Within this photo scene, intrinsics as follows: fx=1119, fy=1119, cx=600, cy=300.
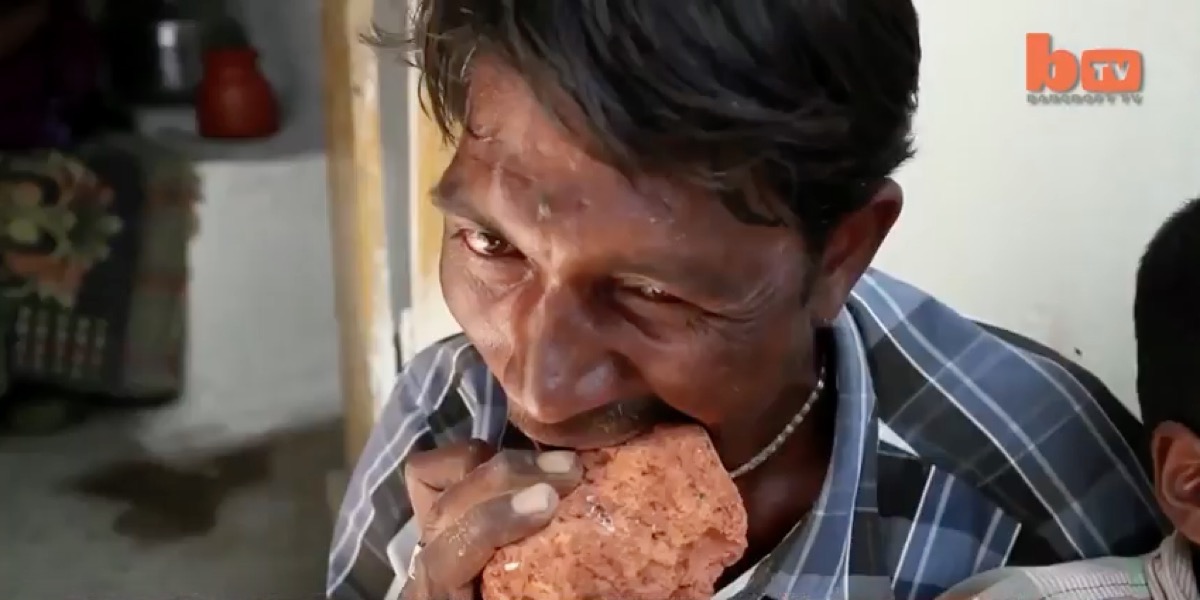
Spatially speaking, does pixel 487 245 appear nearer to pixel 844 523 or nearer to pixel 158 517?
pixel 844 523

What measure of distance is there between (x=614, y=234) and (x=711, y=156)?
4 centimetres

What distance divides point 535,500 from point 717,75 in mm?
174

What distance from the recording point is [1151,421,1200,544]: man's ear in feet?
1.63

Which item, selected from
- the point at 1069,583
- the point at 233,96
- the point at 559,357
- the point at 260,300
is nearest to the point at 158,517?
the point at 260,300

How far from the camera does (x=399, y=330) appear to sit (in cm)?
62

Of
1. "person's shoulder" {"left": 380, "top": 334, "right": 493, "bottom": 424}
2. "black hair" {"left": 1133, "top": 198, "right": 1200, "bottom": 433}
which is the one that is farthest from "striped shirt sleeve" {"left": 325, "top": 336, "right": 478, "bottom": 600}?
"black hair" {"left": 1133, "top": 198, "right": 1200, "bottom": 433}

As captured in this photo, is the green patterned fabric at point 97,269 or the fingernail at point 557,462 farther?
the green patterned fabric at point 97,269

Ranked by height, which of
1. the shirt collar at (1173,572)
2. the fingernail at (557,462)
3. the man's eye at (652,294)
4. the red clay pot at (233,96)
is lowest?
the shirt collar at (1173,572)

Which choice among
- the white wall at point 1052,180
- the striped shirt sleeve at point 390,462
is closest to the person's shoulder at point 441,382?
the striped shirt sleeve at point 390,462

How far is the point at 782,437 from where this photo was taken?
1.73 feet

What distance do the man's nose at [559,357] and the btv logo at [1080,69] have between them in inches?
9.9

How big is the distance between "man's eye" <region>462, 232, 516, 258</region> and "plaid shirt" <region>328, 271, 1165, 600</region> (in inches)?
4.6

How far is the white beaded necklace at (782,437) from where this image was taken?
0.52 m

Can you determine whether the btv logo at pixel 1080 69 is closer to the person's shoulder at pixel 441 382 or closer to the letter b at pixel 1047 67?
the letter b at pixel 1047 67
